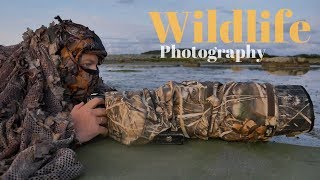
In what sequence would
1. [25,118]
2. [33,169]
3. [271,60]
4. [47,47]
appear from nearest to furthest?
[33,169]
[25,118]
[47,47]
[271,60]

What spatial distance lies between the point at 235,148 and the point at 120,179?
0.89m

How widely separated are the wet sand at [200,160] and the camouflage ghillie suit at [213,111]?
3.6 inches

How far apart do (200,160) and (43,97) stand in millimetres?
1120

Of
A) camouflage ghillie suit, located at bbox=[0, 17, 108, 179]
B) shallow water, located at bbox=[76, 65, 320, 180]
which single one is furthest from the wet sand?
camouflage ghillie suit, located at bbox=[0, 17, 108, 179]

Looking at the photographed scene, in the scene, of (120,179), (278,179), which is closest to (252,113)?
(278,179)

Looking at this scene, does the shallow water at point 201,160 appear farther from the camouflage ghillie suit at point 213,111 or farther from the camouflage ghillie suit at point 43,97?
the camouflage ghillie suit at point 43,97

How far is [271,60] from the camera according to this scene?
15.5 m

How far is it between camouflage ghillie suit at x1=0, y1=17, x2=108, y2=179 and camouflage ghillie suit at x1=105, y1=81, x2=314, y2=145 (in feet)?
1.25

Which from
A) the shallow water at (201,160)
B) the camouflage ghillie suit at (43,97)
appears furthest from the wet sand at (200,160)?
the camouflage ghillie suit at (43,97)

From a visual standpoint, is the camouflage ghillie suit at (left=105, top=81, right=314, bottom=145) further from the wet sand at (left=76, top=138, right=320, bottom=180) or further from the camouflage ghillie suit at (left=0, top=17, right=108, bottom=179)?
the camouflage ghillie suit at (left=0, top=17, right=108, bottom=179)

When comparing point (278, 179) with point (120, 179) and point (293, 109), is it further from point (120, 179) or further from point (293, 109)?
point (120, 179)

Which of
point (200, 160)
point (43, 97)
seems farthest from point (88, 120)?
point (200, 160)

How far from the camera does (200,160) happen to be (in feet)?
8.34

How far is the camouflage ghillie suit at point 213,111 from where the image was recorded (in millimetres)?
2627
